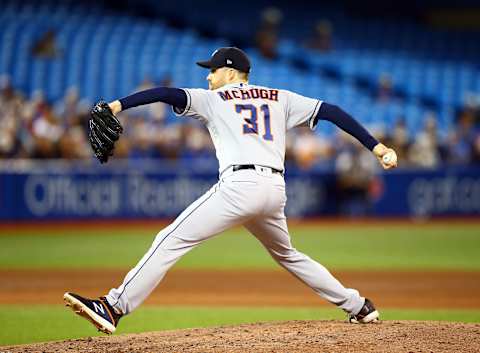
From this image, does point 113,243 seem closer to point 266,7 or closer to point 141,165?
point 141,165

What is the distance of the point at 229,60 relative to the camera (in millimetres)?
5516

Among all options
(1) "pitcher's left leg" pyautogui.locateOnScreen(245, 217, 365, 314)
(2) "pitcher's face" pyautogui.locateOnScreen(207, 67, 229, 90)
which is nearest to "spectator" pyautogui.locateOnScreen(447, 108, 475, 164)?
(1) "pitcher's left leg" pyautogui.locateOnScreen(245, 217, 365, 314)

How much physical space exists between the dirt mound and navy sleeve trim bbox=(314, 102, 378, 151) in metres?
1.18

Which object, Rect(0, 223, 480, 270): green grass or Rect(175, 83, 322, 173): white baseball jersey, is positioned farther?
Rect(0, 223, 480, 270): green grass

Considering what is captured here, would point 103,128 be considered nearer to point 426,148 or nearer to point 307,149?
point 307,149

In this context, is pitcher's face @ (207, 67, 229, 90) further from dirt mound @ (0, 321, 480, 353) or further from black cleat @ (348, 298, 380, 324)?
black cleat @ (348, 298, 380, 324)

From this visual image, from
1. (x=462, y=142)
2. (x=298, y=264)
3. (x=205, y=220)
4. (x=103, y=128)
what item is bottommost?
(x=298, y=264)

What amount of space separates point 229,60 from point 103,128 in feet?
2.98

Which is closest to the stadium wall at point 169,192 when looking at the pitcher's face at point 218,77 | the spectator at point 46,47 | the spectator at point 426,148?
the spectator at point 426,148

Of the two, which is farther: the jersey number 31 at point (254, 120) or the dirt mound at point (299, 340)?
the jersey number 31 at point (254, 120)

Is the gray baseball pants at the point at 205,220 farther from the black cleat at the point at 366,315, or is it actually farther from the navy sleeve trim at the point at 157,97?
the black cleat at the point at 366,315

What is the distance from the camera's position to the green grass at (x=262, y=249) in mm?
11617

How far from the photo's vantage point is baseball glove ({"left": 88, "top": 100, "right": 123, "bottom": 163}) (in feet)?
16.9

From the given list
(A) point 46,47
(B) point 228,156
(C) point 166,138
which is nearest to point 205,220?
(B) point 228,156
